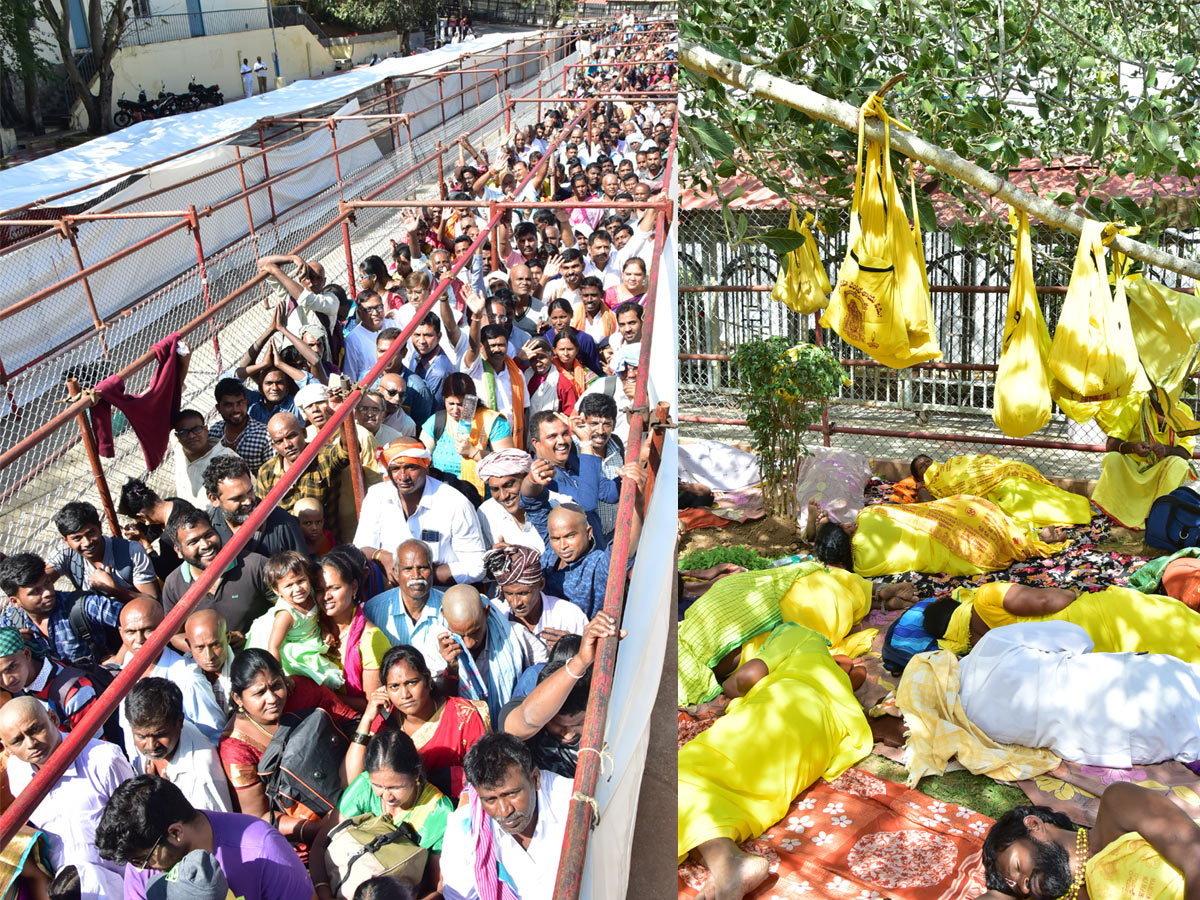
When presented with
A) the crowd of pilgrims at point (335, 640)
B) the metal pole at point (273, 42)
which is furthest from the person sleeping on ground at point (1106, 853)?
the metal pole at point (273, 42)

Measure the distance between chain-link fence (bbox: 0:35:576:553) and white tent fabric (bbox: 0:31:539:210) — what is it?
478 millimetres

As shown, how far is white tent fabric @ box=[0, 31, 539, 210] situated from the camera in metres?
10.3

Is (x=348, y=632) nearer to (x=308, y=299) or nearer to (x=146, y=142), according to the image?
(x=308, y=299)

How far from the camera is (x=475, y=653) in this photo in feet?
11.5

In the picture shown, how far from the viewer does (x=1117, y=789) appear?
11.3ft

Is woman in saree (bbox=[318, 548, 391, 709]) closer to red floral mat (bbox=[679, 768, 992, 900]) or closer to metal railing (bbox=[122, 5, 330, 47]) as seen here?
red floral mat (bbox=[679, 768, 992, 900])

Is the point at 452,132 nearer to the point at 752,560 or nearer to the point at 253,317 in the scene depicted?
the point at 253,317

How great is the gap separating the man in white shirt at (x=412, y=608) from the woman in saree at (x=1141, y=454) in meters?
4.89

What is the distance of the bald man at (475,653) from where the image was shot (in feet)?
11.3

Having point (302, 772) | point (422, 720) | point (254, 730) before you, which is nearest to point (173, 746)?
point (254, 730)

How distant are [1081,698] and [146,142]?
1277cm

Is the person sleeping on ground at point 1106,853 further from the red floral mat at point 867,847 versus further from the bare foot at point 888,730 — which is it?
the bare foot at point 888,730

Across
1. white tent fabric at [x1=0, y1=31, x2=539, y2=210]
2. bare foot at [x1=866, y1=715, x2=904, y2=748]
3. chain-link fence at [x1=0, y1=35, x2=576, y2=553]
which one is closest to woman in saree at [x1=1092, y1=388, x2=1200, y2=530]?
bare foot at [x1=866, y1=715, x2=904, y2=748]

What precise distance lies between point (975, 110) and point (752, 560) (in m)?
4.15
